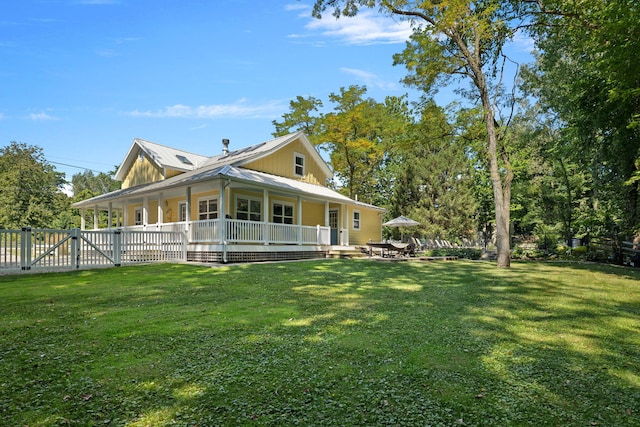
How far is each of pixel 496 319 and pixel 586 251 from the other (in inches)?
698

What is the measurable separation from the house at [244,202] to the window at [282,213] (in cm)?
6

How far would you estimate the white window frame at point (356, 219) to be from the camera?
22820mm

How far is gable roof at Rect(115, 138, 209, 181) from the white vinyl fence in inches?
271

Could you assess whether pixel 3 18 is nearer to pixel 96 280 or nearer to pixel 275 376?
pixel 96 280

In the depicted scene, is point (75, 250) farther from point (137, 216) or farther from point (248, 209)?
point (137, 216)

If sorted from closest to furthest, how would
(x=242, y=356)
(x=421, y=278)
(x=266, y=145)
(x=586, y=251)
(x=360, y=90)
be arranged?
1. (x=242, y=356)
2. (x=421, y=278)
3. (x=586, y=251)
4. (x=266, y=145)
5. (x=360, y=90)

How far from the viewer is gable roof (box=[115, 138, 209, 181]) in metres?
19.1

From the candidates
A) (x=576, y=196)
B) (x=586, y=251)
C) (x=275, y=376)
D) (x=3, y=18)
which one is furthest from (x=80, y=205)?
(x=576, y=196)

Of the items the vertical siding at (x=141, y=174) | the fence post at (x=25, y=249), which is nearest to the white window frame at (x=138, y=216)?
the vertical siding at (x=141, y=174)

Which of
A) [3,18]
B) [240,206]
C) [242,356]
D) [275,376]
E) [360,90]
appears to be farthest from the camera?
[360,90]

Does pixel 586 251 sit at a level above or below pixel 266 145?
below

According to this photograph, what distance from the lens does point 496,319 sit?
4.81 meters

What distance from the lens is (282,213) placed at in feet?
60.3

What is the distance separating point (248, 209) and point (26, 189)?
111 feet
